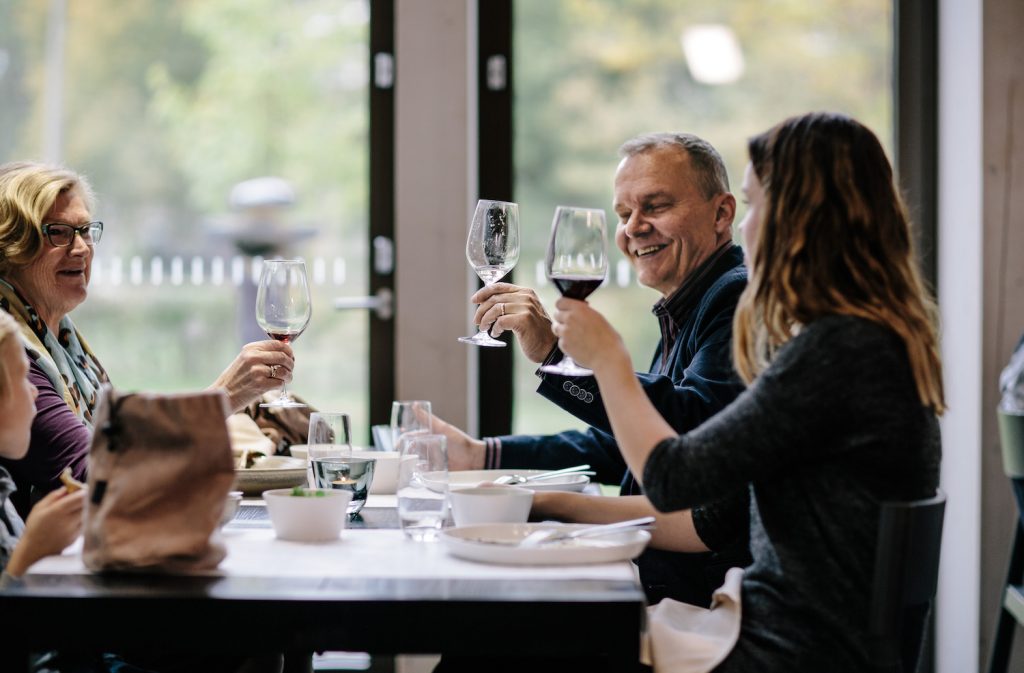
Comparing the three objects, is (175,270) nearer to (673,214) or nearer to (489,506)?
(673,214)

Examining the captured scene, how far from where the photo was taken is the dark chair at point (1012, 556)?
5.91 ft

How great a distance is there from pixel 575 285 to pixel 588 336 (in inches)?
6.0

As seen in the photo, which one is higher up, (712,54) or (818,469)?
(712,54)

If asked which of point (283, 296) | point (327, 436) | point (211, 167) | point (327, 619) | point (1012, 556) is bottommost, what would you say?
point (1012, 556)

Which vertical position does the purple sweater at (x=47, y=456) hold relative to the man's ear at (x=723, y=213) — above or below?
below

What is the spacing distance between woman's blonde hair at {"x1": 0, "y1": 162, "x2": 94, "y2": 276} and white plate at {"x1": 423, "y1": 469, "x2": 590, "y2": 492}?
0.96 m

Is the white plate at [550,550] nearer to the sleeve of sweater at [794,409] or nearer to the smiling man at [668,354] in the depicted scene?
the sleeve of sweater at [794,409]

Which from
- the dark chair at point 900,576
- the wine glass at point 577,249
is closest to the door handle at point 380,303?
the wine glass at point 577,249

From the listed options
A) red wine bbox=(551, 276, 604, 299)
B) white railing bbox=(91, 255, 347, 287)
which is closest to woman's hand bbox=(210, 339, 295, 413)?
red wine bbox=(551, 276, 604, 299)

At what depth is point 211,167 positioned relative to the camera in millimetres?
3537

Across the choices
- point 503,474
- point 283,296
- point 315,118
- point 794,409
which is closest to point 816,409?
point 794,409

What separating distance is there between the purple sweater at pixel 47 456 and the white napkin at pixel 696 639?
1034 millimetres

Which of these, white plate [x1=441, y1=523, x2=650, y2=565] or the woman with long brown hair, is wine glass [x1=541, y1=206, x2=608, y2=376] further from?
white plate [x1=441, y1=523, x2=650, y2=565]

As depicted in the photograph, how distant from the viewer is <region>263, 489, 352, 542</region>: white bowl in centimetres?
150
